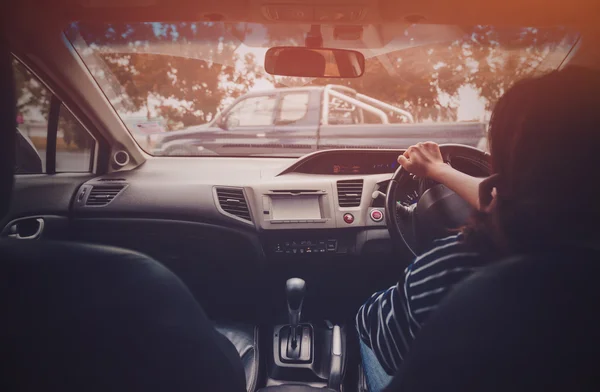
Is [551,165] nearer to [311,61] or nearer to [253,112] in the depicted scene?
[311,61]

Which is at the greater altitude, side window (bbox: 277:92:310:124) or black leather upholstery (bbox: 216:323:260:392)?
side window (bbox: 277:92:310:124)

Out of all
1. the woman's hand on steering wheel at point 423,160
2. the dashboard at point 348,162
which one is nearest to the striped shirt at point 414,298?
the woman's hand on steering wheel at point 423,160

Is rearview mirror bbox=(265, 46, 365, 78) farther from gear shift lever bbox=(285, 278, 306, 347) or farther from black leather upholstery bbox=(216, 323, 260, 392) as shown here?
black leather upholstery bbox=(216, 323, 260, 392)

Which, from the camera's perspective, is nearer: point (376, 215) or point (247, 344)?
point (247, 344)

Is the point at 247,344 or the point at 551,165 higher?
the point at 551,165

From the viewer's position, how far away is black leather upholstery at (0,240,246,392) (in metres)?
1.14

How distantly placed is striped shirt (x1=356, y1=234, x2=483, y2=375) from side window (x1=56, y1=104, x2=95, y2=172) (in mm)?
2799

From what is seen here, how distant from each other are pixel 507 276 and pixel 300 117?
4911mm

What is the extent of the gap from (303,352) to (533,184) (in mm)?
2276

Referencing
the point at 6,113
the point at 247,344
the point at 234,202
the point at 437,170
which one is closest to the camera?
the point at 6,113

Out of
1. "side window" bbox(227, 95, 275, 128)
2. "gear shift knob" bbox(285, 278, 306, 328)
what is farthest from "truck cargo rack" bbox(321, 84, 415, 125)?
"gear shift knob" bbox(285, 278, 306, 328)

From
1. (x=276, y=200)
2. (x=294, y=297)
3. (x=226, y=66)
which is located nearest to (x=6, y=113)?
(x=294, y=297)

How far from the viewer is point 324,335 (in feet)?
10.8

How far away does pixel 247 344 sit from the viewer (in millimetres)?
2895
